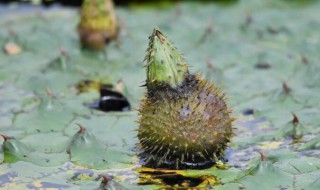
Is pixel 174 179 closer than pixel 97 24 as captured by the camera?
Yes

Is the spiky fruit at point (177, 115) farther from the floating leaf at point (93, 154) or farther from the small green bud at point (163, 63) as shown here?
the floating leaf at point (93, 154)

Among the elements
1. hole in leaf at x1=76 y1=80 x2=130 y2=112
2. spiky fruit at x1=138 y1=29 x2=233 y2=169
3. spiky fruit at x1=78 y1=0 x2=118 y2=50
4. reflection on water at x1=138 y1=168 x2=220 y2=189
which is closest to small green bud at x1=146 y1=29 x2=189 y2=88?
spiky fruit at x1=138 y1=29 x2=233 y2=169

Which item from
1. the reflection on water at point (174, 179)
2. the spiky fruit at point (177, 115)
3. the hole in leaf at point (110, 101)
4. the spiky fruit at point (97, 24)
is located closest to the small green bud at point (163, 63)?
the spiky fruit at point (177, 115)

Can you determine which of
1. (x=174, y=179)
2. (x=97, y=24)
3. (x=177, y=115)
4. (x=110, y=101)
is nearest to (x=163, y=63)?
(x=177, y=115)

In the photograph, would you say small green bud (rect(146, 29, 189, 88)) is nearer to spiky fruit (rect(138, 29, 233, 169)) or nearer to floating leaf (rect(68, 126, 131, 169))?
spiky fruit (rect(138, 29, 233, 169))

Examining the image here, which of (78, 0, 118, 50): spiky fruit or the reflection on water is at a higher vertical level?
(78, 0, 118, 50): spiky fruit

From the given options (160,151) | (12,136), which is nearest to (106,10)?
(12,136)

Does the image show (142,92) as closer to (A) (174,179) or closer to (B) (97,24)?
(B) (97,24)
